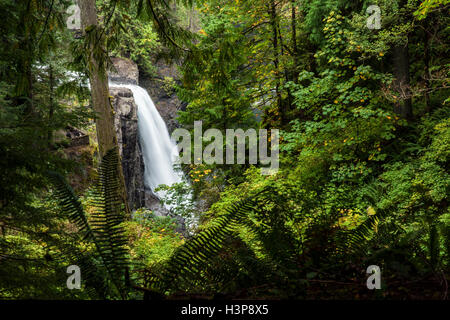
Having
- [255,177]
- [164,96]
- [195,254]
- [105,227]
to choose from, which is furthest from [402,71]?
[164,96]

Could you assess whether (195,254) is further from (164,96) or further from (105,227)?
(164,96)

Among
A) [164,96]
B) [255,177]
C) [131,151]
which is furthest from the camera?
[164,96]

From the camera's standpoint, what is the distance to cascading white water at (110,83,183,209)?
18766 mm

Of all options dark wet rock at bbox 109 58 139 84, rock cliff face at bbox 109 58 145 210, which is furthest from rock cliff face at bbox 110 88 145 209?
dark wet rock at bbox 109 58 139 84

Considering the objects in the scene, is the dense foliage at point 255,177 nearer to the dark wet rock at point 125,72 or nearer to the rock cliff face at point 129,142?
the rock cliff face at point 129,142

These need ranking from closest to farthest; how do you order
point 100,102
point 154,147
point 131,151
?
1. point 100,102
2. point 131,151
3. point 154,147

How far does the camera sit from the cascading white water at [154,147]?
18766mm

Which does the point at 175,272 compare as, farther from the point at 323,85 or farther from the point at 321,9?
the point at 321,9

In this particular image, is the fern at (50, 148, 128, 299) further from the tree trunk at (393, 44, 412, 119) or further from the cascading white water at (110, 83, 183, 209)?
the cascading white water at (110, 83, 183, 209)

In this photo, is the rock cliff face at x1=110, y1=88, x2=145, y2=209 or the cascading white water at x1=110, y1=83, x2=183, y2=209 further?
the cascading white water at x1=110, y1=83, x2=183, y2=209

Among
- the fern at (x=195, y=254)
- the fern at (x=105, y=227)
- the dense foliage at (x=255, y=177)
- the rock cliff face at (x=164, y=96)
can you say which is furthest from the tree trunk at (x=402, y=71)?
the rock cliff face at (x=164, y=96)

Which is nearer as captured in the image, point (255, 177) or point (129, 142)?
point (255, 177)

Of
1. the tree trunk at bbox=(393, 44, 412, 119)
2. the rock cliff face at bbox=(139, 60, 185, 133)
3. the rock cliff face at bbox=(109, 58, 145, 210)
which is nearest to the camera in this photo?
the tree trunk at bbox=(393, 44, 412, 119)

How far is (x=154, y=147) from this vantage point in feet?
63.9
